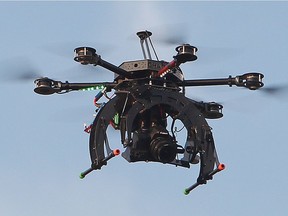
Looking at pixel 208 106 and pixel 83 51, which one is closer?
pixel 83 51

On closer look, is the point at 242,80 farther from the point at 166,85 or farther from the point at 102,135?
the point at 102,135

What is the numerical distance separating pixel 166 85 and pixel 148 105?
0.61 metres

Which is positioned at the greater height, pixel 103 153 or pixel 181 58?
pixel 181 58

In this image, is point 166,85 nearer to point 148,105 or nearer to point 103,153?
point 148,105

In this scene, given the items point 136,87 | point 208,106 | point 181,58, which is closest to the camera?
point 181,58

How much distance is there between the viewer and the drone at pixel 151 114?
18641 mm

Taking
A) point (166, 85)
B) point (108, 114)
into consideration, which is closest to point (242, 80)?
point (166, 85)

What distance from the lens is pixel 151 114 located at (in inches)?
755

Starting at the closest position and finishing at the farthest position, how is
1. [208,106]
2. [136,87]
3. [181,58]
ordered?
[181,58] < [136,87] < [208,106]

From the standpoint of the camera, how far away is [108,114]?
18891mm

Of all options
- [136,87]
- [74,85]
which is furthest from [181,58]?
[74,85]

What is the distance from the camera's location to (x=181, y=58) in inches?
691

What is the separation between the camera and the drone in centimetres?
1864

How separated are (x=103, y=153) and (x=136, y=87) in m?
1.42
